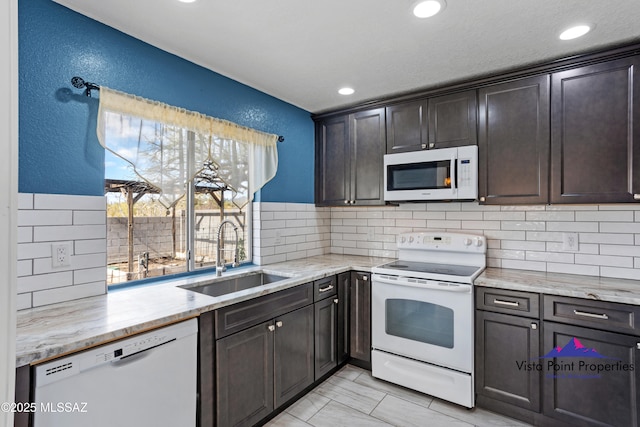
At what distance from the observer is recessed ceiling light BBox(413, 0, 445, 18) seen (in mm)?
1570

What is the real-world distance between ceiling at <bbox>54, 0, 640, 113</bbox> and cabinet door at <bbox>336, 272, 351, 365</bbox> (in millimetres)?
1652

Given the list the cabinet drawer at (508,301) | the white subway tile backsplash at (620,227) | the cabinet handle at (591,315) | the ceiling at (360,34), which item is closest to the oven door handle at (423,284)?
the cabinet drawer at (508,301)

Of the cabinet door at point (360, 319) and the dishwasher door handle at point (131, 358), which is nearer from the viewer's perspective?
the dishwasher door handle at point (131, 358)

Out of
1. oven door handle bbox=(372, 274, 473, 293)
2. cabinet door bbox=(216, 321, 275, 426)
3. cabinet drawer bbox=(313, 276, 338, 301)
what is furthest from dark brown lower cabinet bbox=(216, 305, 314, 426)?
oven door handle bbox=(372, 274, 473, 293)

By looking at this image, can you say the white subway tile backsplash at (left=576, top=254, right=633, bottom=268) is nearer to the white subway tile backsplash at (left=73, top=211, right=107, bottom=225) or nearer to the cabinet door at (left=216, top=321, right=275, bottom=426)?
the cabinet door at (left=216, top=321, right=275, bottom=426)

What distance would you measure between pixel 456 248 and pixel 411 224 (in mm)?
490

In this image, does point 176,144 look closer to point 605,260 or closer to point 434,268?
point 434,268

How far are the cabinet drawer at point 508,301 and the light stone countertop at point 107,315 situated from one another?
1249 mm

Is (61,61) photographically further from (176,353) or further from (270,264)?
(270,264)

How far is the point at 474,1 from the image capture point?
1.57 meters

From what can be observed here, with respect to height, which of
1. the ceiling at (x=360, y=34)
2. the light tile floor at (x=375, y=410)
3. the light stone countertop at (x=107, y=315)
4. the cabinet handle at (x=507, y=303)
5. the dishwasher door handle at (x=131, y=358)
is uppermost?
the ceiling at (x=360, y=34)

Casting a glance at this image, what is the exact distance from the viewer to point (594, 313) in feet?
5.98

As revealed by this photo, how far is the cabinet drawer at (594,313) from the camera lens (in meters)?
1.74

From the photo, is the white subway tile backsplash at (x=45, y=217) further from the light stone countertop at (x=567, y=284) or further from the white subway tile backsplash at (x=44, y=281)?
the light stone countertop at (x=567, y=284)
